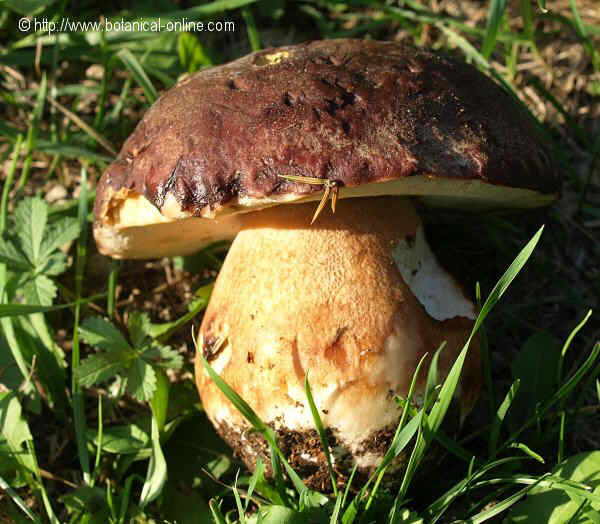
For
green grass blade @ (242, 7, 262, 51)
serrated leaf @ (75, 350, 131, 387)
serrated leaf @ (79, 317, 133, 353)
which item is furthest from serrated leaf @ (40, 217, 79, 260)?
green grass blade @ (242, 7, 262, 51)

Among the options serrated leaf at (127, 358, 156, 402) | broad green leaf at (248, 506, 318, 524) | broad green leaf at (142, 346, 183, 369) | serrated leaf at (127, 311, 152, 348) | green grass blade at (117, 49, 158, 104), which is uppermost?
green grass blade at (117, 49, 158, 104)

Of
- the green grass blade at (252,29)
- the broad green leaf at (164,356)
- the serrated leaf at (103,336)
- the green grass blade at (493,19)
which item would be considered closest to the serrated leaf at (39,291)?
the serrated leaf at (103,336)

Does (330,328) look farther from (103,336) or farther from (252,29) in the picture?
(252,29)

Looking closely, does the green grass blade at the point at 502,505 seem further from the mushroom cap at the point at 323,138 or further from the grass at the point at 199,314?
the mushroom cap at the point at 323,138

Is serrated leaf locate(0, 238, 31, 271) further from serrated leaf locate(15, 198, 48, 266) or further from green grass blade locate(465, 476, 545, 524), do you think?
green grass blade locate(465, 476, 545, 524)

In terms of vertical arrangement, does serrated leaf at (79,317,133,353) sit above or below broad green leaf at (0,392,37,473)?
above
